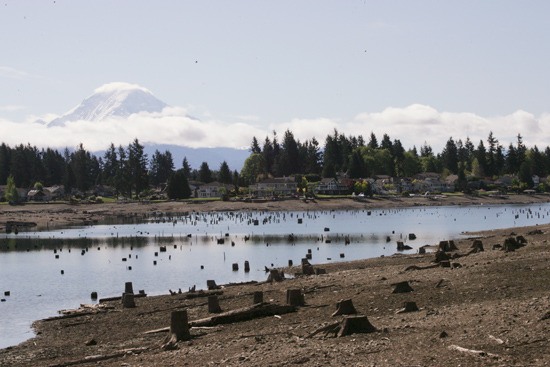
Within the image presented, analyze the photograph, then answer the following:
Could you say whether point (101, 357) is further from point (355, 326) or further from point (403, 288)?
point (403, 288)

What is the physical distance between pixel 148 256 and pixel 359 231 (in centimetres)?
4302

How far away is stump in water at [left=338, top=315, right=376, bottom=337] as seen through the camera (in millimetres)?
21391

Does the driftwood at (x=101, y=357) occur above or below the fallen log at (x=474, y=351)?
below

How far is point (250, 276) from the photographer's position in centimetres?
5850

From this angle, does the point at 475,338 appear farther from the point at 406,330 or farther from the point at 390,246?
the point at 390,246

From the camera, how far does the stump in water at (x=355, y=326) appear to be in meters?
21.4

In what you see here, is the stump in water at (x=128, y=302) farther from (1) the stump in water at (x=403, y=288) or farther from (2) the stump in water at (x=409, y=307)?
(2) the stump in water at (x=409, y=307)

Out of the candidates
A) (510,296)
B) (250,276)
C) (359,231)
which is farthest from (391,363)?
(359,231)

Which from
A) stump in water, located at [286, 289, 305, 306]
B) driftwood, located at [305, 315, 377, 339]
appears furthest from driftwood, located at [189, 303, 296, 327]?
driftwood, located at [305, 315, 377, 339]

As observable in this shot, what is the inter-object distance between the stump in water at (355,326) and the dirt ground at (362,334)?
25cm

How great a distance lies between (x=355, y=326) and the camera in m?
21.6

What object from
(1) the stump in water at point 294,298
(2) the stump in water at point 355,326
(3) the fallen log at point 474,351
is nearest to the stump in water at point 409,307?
(2) the stump in water at point 355,326

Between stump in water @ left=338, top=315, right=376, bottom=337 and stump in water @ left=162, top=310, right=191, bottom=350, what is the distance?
5.91 meters

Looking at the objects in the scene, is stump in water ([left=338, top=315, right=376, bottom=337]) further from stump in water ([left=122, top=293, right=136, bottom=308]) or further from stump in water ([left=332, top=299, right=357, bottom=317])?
stump in water ([left=122, top=293, right=136, bottom=308])
